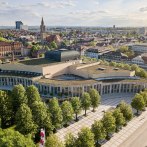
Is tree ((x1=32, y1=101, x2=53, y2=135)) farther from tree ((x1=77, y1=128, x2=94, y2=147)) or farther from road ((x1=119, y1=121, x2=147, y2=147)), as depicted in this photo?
road ((x1=119, y1=121, x2=147, y2=147))

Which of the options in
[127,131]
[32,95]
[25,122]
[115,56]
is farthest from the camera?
[115,56]

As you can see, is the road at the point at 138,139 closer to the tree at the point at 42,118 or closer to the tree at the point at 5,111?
the tree at the point at 42,118

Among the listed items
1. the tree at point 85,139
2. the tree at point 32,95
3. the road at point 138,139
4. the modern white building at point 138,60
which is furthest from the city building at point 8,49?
the tree at point 85,139

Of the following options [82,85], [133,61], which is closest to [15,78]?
[82,85]

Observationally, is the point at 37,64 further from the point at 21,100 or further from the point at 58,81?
the point at 21,100

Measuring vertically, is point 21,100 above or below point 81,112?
above

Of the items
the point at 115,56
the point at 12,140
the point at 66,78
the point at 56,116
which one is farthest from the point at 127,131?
the point at 115,56

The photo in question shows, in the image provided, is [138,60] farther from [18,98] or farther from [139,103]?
[18,98]
